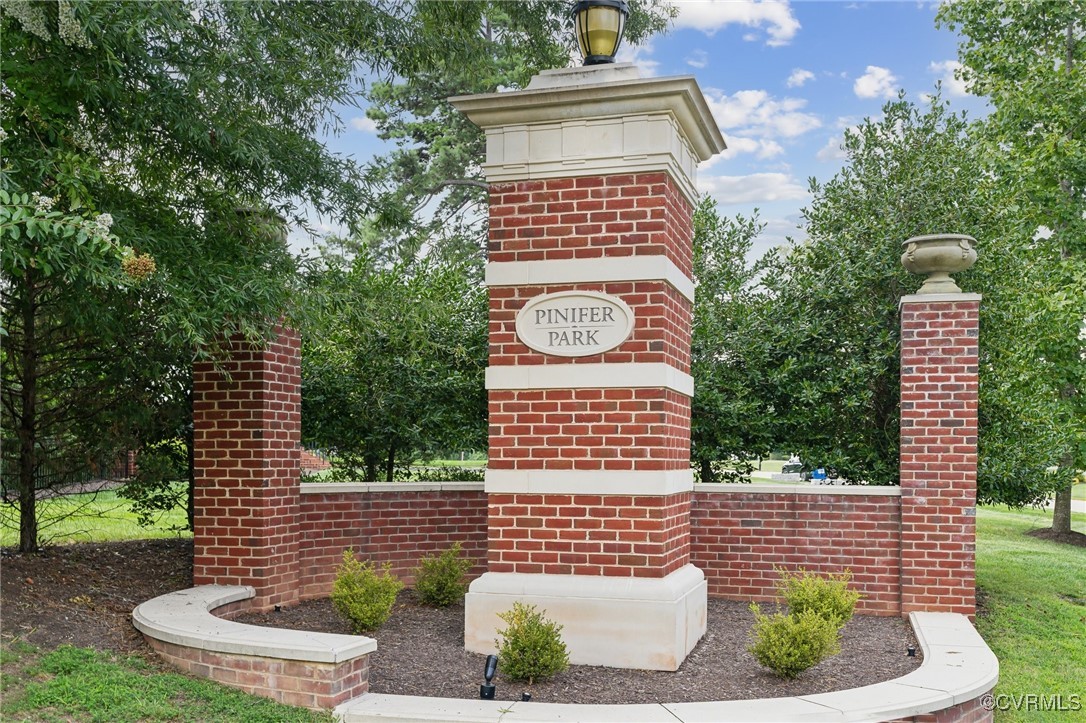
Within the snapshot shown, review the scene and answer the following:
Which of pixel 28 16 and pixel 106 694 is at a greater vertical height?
pixel 28 16

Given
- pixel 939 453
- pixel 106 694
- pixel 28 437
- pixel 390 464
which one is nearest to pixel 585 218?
pixel 939 453

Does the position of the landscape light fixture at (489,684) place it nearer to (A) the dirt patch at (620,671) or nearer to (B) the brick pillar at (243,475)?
(A) the dirt patch at (620,671)

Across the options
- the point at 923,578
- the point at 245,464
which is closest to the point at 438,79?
the point at 245,464

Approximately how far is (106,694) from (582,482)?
3.30 metres

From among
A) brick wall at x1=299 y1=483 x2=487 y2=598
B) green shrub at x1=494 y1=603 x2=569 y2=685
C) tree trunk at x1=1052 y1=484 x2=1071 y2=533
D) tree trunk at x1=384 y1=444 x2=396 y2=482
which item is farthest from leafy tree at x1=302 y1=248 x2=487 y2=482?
tree trunk at x1=1052 y1=484 x2=1071 y2=533

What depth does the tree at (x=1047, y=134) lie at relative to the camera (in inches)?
658

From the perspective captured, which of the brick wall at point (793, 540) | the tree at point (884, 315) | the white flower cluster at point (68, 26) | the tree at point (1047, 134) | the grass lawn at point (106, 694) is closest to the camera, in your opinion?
the grass lawn at point (106, 694)

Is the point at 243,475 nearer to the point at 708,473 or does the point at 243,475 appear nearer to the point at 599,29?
the point at 599,29

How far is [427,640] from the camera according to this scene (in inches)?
285

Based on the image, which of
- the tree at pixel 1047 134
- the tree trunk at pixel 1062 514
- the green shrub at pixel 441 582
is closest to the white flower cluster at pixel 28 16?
the green shrub at pixel 441 582

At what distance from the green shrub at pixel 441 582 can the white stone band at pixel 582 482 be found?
164cm

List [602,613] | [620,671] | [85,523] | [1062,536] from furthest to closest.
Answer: [1062,536]
[85,523]
[602,613]
[620,671]

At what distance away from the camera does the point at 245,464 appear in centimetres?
817

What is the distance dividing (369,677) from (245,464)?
271 centimetres
